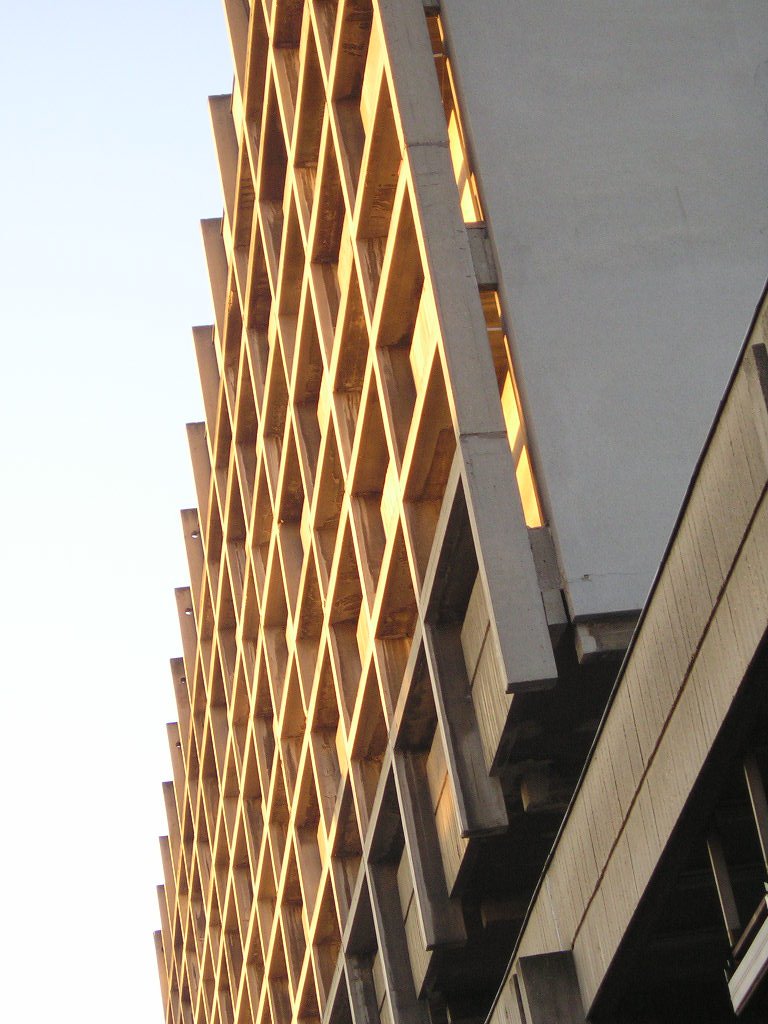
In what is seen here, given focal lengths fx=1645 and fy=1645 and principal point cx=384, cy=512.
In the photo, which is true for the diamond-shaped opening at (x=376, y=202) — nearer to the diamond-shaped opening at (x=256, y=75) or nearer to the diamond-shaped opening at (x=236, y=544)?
the diamond-shaped opening at (x=256, y=75)

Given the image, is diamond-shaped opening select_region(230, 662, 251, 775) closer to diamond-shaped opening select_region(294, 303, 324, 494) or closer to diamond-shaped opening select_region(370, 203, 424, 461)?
diamond-shaped opening select_region(294, 303, 324, 494)

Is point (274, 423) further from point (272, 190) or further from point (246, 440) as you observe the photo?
point (272, 190)

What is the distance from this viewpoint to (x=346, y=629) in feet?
92.9

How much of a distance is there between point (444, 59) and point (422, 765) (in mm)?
9967

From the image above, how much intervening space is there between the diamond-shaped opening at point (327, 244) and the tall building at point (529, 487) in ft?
0.20

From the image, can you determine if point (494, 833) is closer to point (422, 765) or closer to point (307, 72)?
point (422, 765)

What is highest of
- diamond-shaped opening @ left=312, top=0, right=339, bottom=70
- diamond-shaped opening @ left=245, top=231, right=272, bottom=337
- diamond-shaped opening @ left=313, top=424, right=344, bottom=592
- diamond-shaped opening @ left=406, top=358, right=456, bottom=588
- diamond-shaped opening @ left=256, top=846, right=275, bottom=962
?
diamond-shaped opening @ left=245, top=231, right=272, bottom=337

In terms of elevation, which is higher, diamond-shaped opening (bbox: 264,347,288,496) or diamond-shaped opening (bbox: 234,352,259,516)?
diamond-shaped opening (bbox: 234,352,259,516)

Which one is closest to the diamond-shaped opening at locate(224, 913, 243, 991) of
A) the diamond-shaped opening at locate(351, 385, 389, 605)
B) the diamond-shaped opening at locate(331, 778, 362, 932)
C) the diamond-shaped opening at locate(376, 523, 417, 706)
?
the diamond-shaped opening at locate(331, 778, 362, 932)

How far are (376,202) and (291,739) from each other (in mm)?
13877

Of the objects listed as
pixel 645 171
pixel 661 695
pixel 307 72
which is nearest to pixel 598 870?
pixel 661 695

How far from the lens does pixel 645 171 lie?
21.0 metres

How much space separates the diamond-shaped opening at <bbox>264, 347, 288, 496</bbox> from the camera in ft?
107

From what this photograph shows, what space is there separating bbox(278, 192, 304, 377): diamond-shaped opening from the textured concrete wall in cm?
862
